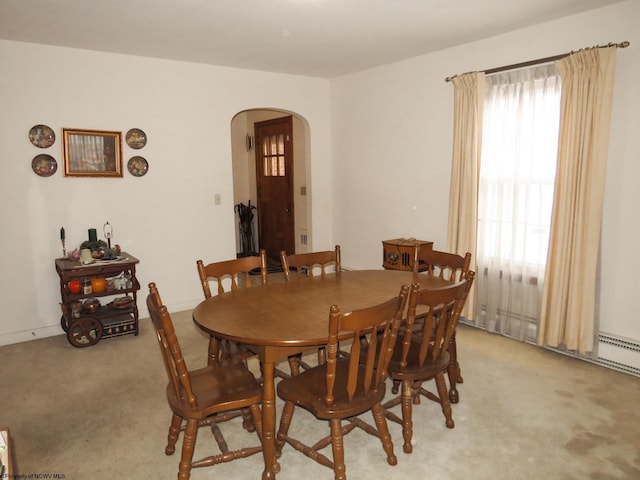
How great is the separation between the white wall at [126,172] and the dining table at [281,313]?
7.17ft

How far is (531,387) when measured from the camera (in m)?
3.04

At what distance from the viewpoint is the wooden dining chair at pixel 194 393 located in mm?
1901

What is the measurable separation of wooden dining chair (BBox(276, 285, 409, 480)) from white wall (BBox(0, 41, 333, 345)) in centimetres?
293

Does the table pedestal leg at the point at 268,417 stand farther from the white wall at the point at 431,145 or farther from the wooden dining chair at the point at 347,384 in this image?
the white wall at the point at 431,145

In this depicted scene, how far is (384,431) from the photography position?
86.4 inches

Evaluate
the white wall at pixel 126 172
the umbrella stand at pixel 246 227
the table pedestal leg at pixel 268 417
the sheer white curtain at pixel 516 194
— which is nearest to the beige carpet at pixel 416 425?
the table pedestal leg at pixel 268 417

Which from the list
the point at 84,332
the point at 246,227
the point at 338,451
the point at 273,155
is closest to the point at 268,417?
the point at 338,451

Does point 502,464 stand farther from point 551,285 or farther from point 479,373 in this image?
point 551,285

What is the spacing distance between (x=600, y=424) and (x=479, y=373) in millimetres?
823

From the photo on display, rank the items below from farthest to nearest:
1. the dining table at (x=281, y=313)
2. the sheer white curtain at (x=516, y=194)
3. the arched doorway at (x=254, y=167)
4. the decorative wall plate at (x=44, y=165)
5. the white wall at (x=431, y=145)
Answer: the arched doorway at (x=254, y=167) < the decorative wall plate at (x=44, y=165) < the sheer white curtain at (x=516, y=194) < the white wall at (x=431, y=145) < the dining table at (x=281, y=313)

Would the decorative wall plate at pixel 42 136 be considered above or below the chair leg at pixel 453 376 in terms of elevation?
above

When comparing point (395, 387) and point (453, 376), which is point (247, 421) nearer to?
point (395, 387)

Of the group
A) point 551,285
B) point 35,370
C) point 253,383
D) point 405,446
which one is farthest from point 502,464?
point 35,370

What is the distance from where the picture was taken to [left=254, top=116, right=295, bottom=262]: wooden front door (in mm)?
6512
